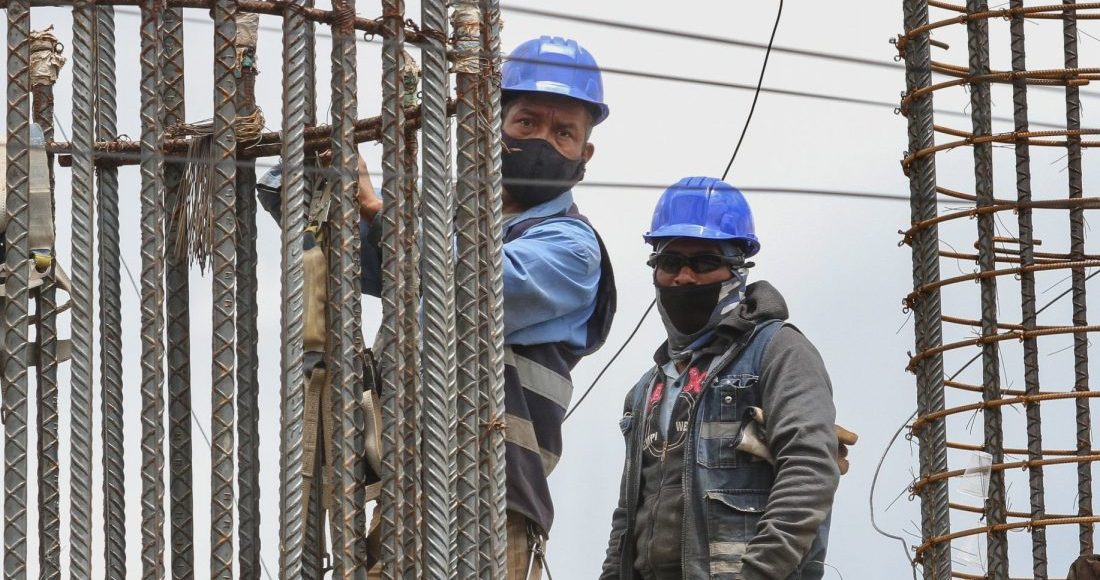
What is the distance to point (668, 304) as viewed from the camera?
8.62 meters

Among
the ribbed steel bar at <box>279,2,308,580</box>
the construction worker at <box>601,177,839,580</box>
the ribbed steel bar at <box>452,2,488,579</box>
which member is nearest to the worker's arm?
the construction worker at <box>601,177,839,580</box>

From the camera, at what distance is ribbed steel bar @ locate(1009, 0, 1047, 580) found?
31.1ft

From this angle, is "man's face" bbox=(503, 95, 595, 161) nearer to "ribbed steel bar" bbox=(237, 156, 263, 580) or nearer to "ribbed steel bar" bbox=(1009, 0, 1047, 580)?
"ribbed steel bar" bbox=(237, 156, 263, 580)

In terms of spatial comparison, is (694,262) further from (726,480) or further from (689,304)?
(726,480)

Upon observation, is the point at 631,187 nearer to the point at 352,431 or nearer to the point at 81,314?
the point at 352,431

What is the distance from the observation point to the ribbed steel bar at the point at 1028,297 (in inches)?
374

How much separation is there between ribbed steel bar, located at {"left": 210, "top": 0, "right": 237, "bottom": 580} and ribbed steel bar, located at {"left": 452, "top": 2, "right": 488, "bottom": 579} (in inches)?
31.7

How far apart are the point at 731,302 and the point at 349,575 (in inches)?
88.6

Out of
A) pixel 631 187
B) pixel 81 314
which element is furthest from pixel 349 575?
pixel 631 187

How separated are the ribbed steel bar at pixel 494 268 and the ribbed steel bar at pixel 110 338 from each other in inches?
53.5

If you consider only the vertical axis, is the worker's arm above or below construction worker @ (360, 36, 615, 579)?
below

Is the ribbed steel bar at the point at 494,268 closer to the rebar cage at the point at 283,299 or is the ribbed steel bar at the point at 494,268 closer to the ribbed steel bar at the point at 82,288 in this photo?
the rebar cage at the point at 283,299

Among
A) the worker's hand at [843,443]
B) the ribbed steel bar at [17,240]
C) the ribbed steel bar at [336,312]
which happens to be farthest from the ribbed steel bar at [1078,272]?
the ribbed steel bar at [17,240]

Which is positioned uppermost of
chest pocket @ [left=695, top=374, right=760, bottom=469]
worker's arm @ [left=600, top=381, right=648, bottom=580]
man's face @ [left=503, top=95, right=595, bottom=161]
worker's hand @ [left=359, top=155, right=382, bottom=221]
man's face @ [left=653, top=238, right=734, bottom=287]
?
man's face @ [left=503, top=95, right=595, bottom=161]
